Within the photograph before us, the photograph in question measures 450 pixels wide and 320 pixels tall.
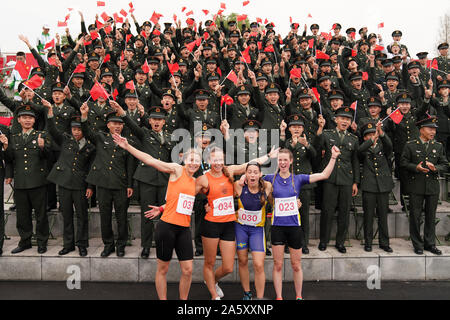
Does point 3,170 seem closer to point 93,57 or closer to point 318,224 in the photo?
point 93,57

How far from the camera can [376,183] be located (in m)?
6.61

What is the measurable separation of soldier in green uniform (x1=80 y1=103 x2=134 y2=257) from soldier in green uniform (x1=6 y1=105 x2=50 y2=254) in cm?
95

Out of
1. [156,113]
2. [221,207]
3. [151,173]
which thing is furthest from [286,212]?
[156,113]

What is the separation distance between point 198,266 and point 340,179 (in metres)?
3.08

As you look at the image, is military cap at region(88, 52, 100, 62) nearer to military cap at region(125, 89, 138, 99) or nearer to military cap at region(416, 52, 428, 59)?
military cap at region(125, 89, 138, 99)

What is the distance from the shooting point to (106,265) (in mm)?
6156

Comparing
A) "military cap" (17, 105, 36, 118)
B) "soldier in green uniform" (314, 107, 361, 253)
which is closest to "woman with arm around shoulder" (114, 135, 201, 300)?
"military cap" (17, 105, 36, 118)

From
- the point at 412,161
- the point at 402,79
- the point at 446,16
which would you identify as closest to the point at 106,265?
the point at 412,161

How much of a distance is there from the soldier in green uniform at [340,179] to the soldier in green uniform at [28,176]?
513 cm

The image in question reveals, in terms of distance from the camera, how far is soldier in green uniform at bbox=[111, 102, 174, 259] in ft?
20.2

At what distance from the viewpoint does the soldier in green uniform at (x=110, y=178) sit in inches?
244

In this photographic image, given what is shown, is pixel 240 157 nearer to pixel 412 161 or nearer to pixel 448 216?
pixel 412 161

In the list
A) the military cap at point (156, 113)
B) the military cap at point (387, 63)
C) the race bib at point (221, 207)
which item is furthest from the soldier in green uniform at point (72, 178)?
the military cap at point (387, 63)

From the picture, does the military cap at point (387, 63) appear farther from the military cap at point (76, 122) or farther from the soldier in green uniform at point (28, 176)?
the soldier in green uniform at point (28, 176)
